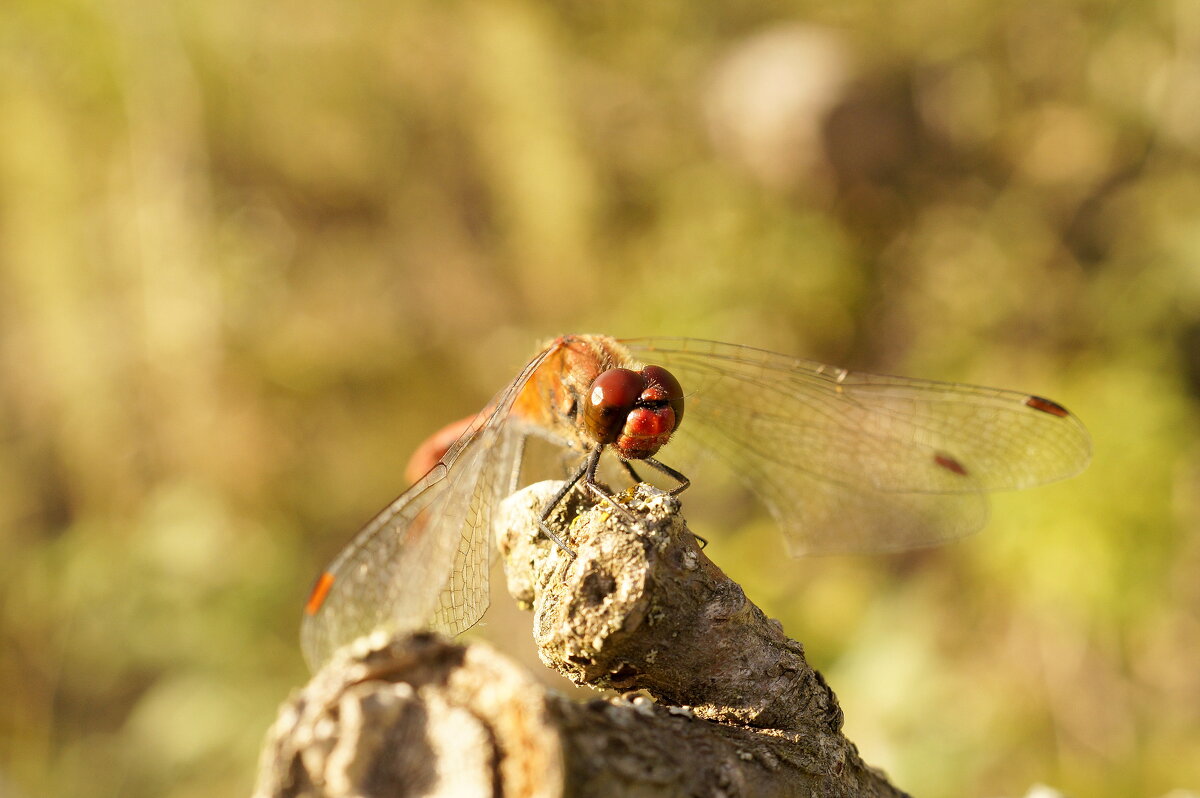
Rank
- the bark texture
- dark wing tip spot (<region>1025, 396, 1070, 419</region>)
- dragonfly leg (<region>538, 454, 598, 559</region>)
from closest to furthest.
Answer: the bark texture, dragonfly leg (<region>538, 454, 598, 559</region>), dark wing tip spot (<region>1025, 396, 1070, 419</region>)

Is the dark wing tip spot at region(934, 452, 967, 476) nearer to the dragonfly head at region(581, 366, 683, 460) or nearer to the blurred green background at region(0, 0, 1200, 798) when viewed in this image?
the dragonfly head at region(581, 366, 683, 460)

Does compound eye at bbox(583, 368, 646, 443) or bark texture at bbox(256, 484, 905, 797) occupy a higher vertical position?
compound eye at bbox(583, 368, 646, 443)

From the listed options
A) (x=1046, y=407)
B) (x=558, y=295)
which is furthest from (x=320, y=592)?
(x=558, y=295)

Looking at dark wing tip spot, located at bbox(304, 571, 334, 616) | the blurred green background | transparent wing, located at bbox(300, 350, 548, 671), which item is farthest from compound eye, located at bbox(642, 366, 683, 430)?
the blurred green background

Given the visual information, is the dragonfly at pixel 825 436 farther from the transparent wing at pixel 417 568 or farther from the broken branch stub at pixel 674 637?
the broken branch stub at pixel 674 637

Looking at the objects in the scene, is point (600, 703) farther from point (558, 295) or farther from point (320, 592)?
point (558, 295)

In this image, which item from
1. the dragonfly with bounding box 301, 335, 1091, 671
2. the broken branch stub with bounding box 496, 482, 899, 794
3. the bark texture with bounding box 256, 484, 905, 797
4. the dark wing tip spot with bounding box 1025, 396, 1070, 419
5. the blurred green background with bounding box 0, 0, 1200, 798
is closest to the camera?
the bark texture with bounding box 256, 484, 905, 797

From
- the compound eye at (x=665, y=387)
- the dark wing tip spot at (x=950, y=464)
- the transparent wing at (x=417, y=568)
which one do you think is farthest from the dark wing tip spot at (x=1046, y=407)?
the transparent wing at (x=417, y=568)
